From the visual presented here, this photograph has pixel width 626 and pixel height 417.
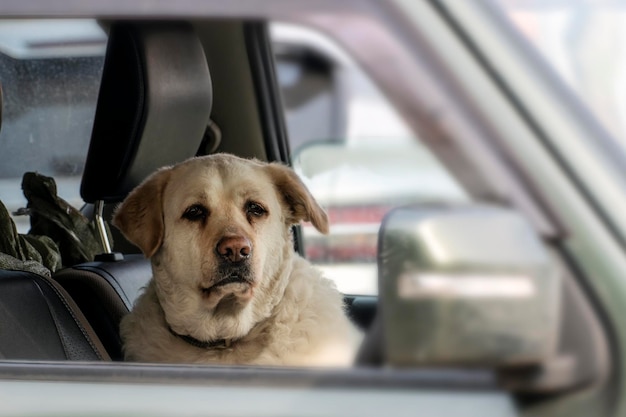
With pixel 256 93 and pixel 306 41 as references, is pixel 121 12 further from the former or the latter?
pixel 256 93

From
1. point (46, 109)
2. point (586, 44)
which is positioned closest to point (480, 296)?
point (586, 44)

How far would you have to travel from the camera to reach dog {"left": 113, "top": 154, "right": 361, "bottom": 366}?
273 cm

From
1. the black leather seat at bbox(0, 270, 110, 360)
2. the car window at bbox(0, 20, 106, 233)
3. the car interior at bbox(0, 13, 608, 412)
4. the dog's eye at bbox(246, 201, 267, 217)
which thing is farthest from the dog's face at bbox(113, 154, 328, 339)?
the car window at bbox(0, 20, 106, 233)

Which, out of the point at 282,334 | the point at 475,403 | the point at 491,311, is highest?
the point at 491,311

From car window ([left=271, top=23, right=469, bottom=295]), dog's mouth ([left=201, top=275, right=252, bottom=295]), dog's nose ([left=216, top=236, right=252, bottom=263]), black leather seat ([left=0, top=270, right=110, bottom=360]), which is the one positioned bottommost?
black leather seat ([left=0, top=270, right=110, bottom=360])

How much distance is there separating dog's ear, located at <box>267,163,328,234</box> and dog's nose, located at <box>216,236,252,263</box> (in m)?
0.28

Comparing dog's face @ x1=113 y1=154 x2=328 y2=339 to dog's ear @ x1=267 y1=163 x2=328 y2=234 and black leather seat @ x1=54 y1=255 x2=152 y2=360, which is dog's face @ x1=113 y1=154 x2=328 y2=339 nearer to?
dog's ear @ x1=267 y1=163 x2=328 y2=234

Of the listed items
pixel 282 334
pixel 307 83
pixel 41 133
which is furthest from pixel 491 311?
pixel 41 133

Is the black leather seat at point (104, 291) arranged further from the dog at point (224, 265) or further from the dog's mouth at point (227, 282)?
the dog's mouth at point (227, 282)

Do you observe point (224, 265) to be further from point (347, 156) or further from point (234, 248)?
point (347, 156)

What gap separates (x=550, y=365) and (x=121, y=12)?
792 millimetres

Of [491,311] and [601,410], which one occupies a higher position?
[491,311]

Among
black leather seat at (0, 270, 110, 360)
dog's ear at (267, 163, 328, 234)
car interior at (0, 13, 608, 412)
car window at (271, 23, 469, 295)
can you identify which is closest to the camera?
car window at (271, 23, 469, 295)

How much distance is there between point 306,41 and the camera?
5.10ft
